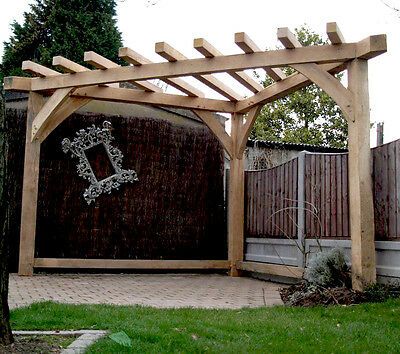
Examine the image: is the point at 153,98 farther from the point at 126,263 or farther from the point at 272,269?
the point at 272,269

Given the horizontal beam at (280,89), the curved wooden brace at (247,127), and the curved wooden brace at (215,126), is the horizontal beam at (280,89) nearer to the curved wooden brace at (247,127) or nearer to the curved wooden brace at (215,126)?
the curved wooden brace at (247,127)

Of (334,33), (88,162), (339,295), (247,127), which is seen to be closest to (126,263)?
(88,162)

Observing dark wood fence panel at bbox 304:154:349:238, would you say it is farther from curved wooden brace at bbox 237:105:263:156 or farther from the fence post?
curved wooden brace at bbox 237:105:263:156

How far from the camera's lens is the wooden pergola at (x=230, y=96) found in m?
5.47

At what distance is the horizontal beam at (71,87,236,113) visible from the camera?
25.9 ft

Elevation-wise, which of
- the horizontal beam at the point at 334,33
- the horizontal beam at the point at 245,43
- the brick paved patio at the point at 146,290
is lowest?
the brick paved patio at the point at 146,290

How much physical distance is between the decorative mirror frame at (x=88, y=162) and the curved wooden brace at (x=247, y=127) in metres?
1.73

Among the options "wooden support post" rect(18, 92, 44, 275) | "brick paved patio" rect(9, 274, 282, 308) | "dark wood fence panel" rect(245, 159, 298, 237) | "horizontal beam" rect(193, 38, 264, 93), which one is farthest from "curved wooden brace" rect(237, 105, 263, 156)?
"wooden support post" rect(18, 92, 44, 275)

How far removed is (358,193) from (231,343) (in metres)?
2.78

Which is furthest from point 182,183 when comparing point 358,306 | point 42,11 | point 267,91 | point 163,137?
point 42,11

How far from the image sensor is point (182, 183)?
9031 mm

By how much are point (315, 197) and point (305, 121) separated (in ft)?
54.1

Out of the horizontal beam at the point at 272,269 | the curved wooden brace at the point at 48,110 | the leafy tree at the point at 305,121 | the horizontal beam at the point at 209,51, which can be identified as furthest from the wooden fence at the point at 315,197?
the leafy tree at the point at 305,121

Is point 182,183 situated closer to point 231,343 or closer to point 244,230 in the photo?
point 244,230
